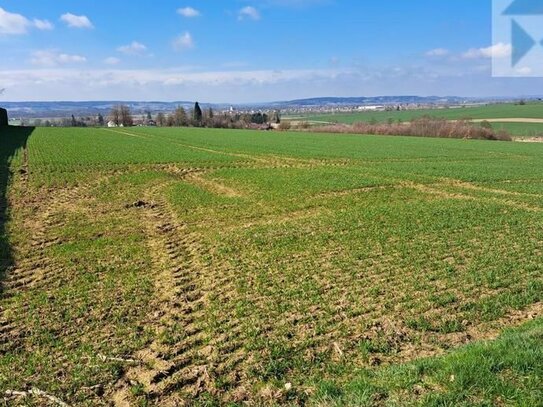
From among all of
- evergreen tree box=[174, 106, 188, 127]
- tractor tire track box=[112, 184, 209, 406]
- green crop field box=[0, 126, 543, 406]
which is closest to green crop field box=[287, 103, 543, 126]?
evergreen tree box=[174, 106, 188, 127]

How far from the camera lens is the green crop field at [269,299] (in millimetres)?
5883

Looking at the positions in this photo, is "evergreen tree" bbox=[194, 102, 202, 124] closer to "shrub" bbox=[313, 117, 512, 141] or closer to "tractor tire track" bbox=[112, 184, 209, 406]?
"shrub" bbox=[313, 117, 512, 141]

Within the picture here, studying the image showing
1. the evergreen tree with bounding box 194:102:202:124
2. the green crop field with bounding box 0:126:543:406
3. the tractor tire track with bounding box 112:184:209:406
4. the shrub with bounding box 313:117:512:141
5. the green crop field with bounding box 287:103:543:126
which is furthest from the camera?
the evergreen tree with bounding box 194:102:202:124

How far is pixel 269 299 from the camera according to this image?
8977mm

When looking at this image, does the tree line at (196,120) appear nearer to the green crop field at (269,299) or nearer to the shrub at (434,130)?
the shrub at (434,130)

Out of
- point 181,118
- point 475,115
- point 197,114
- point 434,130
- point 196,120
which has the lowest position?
point 434,130

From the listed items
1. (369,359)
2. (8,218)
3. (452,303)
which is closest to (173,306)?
(369,359)

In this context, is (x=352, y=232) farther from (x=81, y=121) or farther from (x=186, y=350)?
(x=81, y=121)

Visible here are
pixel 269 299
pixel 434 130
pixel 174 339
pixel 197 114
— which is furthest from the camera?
pixel 197 114

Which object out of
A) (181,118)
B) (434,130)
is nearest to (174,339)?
(434,130)

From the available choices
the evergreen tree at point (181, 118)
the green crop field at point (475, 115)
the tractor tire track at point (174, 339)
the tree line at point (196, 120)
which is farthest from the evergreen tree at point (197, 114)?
the tractor tire track at point (174, 339)

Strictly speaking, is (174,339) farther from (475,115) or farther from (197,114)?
(475,115)

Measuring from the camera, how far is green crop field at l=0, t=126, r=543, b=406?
19.3 feet

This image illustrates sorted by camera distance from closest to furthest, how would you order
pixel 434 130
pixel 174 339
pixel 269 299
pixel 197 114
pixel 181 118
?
pixel 174 339
pixel 269 299
pixel 434 130
pixel 197 114
pixel 181 118
